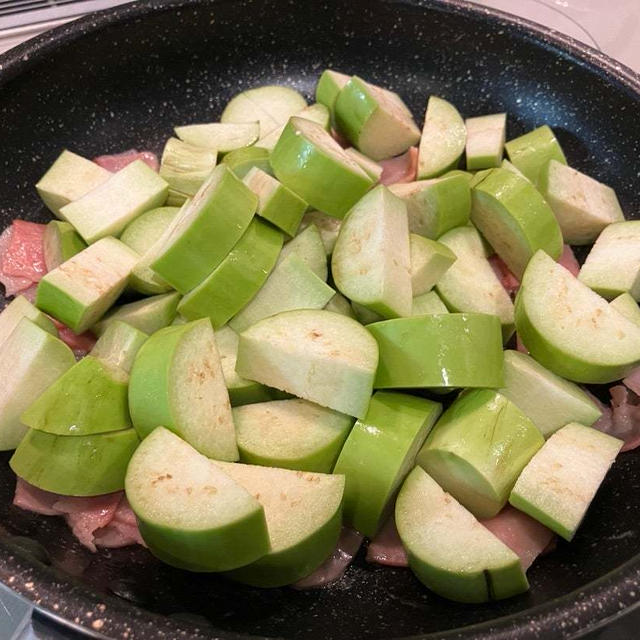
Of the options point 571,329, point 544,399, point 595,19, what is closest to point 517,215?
point 571,329

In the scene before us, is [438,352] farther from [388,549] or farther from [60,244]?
[60,244]

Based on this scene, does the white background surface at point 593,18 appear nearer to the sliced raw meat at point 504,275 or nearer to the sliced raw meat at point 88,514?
the sliced raw meat at point 504,275

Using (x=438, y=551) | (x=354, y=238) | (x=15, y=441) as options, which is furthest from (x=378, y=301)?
(x=15, y=441)

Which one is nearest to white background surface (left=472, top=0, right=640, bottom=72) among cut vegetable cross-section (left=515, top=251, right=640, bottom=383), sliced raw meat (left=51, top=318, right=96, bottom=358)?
cut vegetable cross-section (left=515, top=251, right=640, bottom=383)

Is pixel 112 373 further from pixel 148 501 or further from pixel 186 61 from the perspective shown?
pixel 186 61

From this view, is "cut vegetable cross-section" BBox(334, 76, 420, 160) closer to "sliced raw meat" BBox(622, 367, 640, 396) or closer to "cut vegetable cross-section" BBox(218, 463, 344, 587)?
"sliced raw meat" BBox(622, 367, 640, 396)

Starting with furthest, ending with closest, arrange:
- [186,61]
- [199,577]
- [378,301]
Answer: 1. [186,61]
2. [378,301]
3. [199,577]
